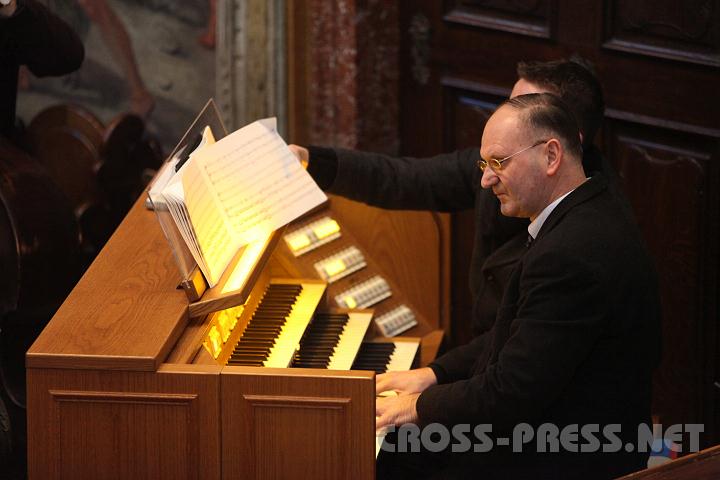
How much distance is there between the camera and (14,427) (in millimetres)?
3682

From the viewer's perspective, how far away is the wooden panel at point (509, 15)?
4.56 m

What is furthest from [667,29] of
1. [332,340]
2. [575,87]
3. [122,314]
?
[122,314]

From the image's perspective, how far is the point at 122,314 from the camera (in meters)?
2.98

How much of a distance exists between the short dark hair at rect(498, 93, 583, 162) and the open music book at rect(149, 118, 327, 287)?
65cm

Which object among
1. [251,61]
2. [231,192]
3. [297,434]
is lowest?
[297,434]

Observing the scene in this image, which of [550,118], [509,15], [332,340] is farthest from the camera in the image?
[509,15]

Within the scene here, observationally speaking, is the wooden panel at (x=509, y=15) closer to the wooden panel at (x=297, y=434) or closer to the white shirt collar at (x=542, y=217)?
the white shirt collar at (x=542, y=217)

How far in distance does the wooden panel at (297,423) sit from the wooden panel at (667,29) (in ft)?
6.25

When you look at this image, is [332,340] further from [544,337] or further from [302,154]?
[544,337]

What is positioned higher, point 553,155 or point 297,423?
point 553,155

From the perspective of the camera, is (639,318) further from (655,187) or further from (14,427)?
(14,427)

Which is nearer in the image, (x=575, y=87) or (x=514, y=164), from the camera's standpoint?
(x=514, y=164)

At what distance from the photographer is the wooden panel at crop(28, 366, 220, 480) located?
2812mm

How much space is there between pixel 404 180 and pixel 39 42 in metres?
1.26
